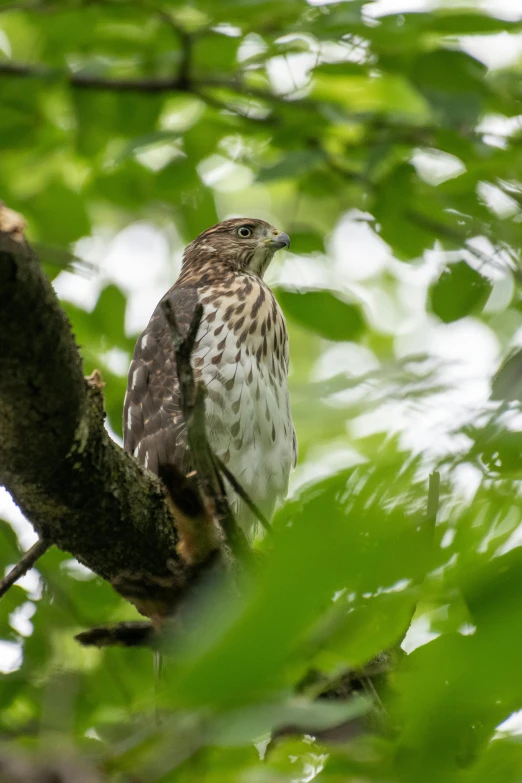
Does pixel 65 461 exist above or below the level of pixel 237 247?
above

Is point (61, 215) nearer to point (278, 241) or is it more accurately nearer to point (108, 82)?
point (108, 82)

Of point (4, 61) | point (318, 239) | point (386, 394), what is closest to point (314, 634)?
point (386, 394)

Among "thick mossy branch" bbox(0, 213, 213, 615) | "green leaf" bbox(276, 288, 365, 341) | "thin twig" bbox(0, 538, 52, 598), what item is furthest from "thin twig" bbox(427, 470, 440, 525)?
"green leaf" bbox(276, 288, 365, 341)

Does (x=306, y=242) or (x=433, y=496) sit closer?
(x=433, y=496)

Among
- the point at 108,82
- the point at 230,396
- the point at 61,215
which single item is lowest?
the point at 230,396

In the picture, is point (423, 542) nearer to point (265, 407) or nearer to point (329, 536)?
point (329, 536)

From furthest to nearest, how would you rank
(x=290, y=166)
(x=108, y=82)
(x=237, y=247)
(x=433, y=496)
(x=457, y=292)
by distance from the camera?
(x=237, y=247), (x=108, y=82), (x=290, y=166), (x=457, y=292), (x=433, y=496)

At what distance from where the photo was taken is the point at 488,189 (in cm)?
416

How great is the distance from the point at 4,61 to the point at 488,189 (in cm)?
269

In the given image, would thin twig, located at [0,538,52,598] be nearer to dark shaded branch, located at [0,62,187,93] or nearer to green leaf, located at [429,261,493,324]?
green leaf, located at [429,261,493,324]

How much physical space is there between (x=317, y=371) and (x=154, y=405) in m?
2.99

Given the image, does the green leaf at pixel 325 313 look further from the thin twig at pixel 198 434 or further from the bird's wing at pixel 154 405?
the thin twig at pixel 198 434

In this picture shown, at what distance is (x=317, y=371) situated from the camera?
7.57 ft

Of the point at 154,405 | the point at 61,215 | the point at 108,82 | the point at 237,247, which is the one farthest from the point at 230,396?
the point at 237,247
